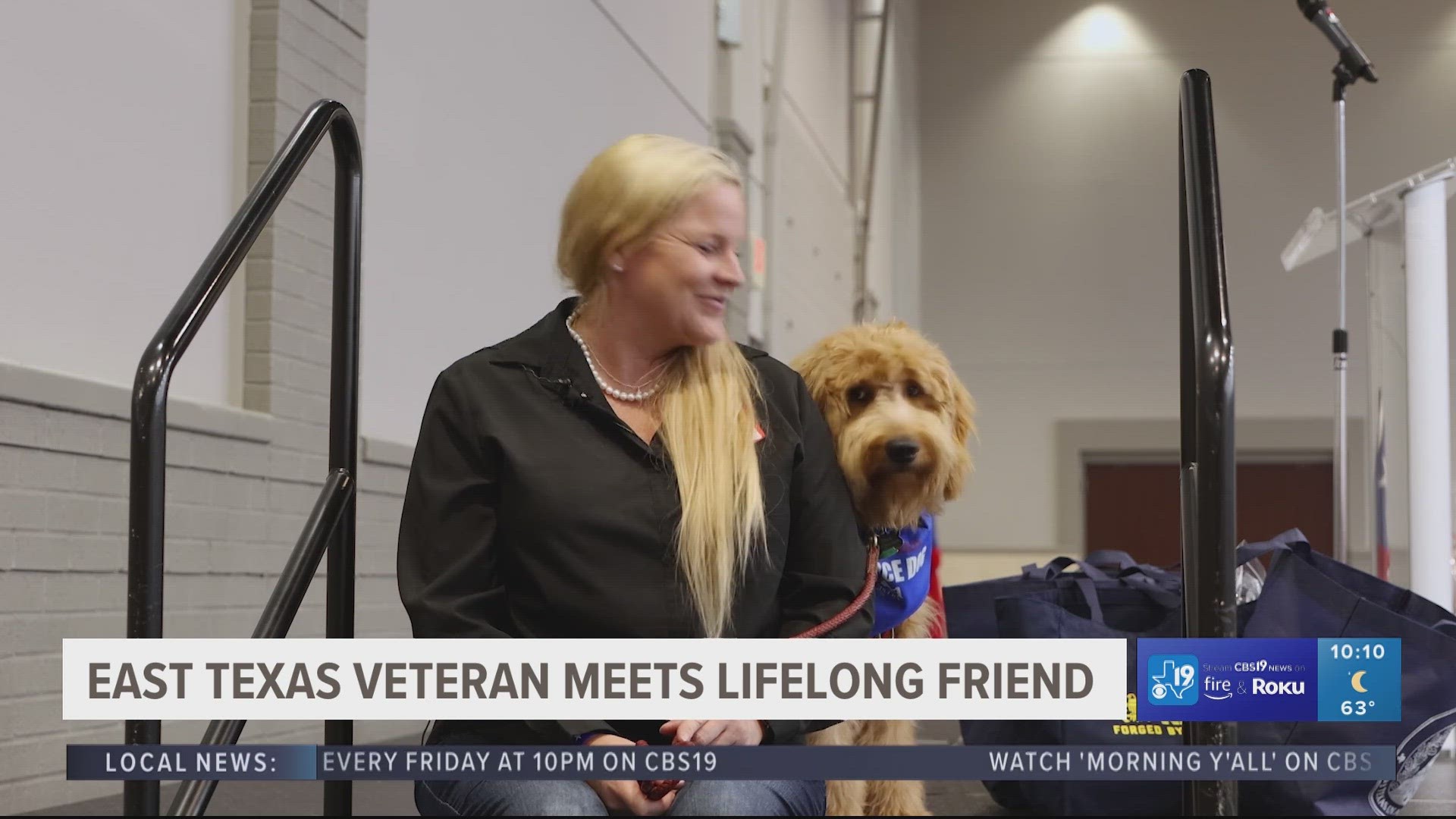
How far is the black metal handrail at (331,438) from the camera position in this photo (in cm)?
162

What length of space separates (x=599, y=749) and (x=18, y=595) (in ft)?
5.44

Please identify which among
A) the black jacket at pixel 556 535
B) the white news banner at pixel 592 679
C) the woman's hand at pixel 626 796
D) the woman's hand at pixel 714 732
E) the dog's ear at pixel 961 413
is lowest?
the woman's hand at pixel 626 796

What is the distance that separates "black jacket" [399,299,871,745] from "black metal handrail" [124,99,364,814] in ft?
0.87

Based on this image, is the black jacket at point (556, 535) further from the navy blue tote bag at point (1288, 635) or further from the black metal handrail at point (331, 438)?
the navy blue tote bag at point (1288, 635)

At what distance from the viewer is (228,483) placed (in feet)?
11.2

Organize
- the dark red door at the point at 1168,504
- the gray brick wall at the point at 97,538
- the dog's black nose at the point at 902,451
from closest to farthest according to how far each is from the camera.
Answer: the dog's black nose at the point at 902,451, the gray brick wall at the point at 97,538, the dark red door at the point at 1168,504

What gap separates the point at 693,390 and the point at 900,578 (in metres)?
0.68

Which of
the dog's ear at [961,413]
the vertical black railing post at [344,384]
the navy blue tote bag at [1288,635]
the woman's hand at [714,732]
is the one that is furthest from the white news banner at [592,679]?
the dog's ear at [961,413]

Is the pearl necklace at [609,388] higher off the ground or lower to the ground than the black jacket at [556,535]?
higher

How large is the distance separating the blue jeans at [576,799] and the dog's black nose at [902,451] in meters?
0.73

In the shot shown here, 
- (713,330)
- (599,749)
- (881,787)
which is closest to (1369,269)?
(881,787)

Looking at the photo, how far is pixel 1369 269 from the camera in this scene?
13.8 feet

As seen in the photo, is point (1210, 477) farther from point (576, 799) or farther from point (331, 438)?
point (331, 438)

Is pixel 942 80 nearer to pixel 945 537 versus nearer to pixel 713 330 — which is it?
pixel 945 537
